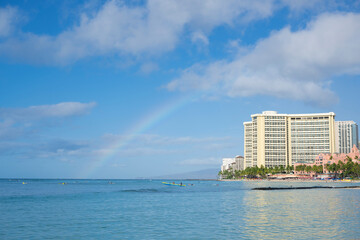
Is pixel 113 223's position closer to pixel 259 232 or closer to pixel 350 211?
pixel 259 232

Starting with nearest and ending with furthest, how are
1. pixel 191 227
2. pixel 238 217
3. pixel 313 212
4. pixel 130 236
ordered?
pixel 130 236 < pixel 191 227 < pixel 238 217 < pixel 313 212

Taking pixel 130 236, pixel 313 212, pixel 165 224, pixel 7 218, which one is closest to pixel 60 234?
pixel 130 236

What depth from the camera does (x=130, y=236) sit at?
118 feet

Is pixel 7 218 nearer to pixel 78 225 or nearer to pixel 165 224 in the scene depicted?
pixel 78 225

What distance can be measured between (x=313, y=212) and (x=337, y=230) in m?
15.9

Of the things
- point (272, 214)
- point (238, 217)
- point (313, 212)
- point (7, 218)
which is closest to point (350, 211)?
point (313, 212)

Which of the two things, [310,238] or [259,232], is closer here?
[310,238]

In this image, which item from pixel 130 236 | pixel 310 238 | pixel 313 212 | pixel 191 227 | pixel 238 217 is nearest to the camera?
pixel 310 238

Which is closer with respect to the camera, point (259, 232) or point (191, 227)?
point (259, 232)

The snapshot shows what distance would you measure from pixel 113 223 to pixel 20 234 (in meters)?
10.8

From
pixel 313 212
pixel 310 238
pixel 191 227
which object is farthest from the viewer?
pixel 313 212

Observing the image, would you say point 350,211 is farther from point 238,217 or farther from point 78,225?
point 78,225

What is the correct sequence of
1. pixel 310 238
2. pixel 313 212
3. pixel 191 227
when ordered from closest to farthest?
pixel 310 238, pixel 191 227, pixel 313 212

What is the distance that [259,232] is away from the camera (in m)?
36.8
